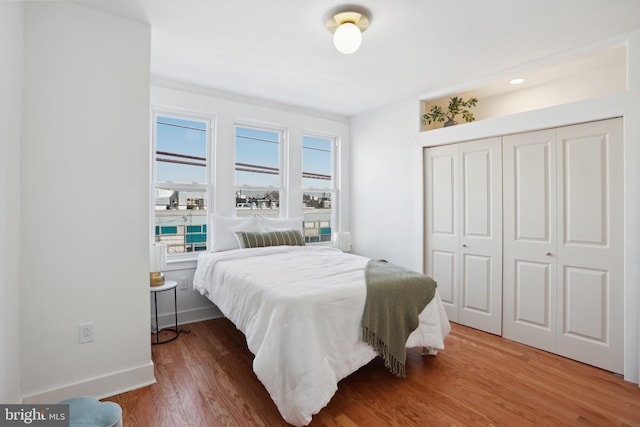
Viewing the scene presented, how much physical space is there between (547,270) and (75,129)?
12.8ft

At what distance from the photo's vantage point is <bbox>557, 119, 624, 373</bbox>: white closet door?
97.3 inches

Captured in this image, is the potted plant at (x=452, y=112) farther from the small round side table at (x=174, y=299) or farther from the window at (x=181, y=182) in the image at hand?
the small round side table at (x=174, y=299)

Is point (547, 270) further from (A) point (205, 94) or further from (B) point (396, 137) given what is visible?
(A) point (205, 94)

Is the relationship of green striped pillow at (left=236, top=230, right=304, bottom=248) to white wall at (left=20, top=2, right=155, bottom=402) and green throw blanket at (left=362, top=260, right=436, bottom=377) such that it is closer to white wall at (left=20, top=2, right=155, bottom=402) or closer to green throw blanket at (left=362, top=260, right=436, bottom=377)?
white wall at (left=20, top=2, right=155, bottom=402)

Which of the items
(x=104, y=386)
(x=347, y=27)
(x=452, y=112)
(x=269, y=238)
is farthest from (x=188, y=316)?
(x=452, y=112)

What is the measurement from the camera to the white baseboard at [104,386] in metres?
1.96

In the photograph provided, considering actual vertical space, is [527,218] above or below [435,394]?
above

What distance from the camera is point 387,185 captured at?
14.1 feet

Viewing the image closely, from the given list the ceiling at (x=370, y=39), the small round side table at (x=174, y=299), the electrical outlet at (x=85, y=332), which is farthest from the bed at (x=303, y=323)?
the ceiling at (x=370, y=39)

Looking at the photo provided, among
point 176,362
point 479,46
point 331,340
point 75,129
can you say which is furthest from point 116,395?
point 479,46

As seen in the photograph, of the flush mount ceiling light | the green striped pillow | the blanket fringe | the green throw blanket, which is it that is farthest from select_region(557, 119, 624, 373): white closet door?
the green striped pillow

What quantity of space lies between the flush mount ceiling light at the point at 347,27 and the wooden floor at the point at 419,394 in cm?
243

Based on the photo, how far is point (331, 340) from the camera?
6.49 ft

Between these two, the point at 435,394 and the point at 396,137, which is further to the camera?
the point at 396,137
